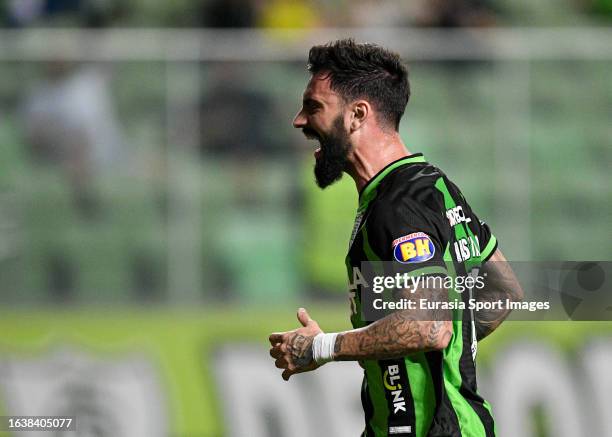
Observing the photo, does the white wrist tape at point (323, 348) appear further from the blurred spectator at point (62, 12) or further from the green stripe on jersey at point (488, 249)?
the blurred spectator at point (62, 12)

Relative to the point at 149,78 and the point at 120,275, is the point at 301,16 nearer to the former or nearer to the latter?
the point at 149,78

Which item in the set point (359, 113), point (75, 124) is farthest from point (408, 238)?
point (75, 124)

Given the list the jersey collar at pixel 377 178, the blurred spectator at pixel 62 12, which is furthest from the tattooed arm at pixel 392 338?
the blurred spectator at pixel 62 12

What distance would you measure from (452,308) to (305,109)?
1106mm

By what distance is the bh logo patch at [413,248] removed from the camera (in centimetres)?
437

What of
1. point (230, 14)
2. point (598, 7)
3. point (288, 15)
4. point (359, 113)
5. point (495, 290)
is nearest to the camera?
point (359, 113)

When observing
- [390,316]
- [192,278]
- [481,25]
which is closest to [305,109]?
[390,316]

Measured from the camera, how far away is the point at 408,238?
14.4 feet

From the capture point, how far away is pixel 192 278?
8.99m

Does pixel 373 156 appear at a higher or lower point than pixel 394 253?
higher

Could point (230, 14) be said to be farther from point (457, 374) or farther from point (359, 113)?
point (457, 374)

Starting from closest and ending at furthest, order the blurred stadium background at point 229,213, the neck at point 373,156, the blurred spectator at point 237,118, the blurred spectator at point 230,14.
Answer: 1. the neck at point 373,156
2. the blurred stadium background at point 229,213
3. the blurred spectator at point 237,118
4. the blurred spectator at point 230,14

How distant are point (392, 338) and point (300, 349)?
42 centimetres

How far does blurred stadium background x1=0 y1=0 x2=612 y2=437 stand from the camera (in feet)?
29.7
